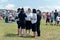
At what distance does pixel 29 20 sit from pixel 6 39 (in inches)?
77.0

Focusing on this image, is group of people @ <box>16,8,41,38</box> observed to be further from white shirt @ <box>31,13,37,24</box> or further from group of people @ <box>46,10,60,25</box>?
group of people @ <box>46,10,60,25</box>

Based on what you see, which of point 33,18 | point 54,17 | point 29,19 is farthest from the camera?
point 54,17

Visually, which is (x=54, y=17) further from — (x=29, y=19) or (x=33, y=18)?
(x=33, y=18)

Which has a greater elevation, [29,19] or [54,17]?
[29,19]

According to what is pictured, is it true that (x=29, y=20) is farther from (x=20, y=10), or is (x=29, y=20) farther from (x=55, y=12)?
(x=55, y=12)

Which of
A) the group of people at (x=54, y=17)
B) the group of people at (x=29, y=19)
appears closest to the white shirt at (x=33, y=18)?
the group of people at (x=29, y=19)

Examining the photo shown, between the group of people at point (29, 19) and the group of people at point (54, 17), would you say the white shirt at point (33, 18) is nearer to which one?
the group of people at point (29, 19)

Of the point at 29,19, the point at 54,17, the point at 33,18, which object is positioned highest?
the point at 33,18

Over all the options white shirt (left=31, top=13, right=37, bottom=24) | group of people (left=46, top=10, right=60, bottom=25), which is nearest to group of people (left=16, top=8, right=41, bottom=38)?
white shirt (left=31, top=13, right=37, bottom=24)

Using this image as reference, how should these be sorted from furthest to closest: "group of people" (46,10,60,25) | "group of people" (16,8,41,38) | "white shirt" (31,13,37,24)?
"group of people" (46,10,60,25), "group of people" (16,8,41,38), "white shirt" (31,13,37,24)

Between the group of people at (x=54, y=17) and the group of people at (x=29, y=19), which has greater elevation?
the group of people at (x=29, y=19)

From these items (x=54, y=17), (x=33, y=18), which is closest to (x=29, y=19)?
(x=33, y=18)

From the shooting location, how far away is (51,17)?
30.0m

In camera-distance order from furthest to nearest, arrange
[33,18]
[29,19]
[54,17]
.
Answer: [54,17] < [29,19] < [33,18]
